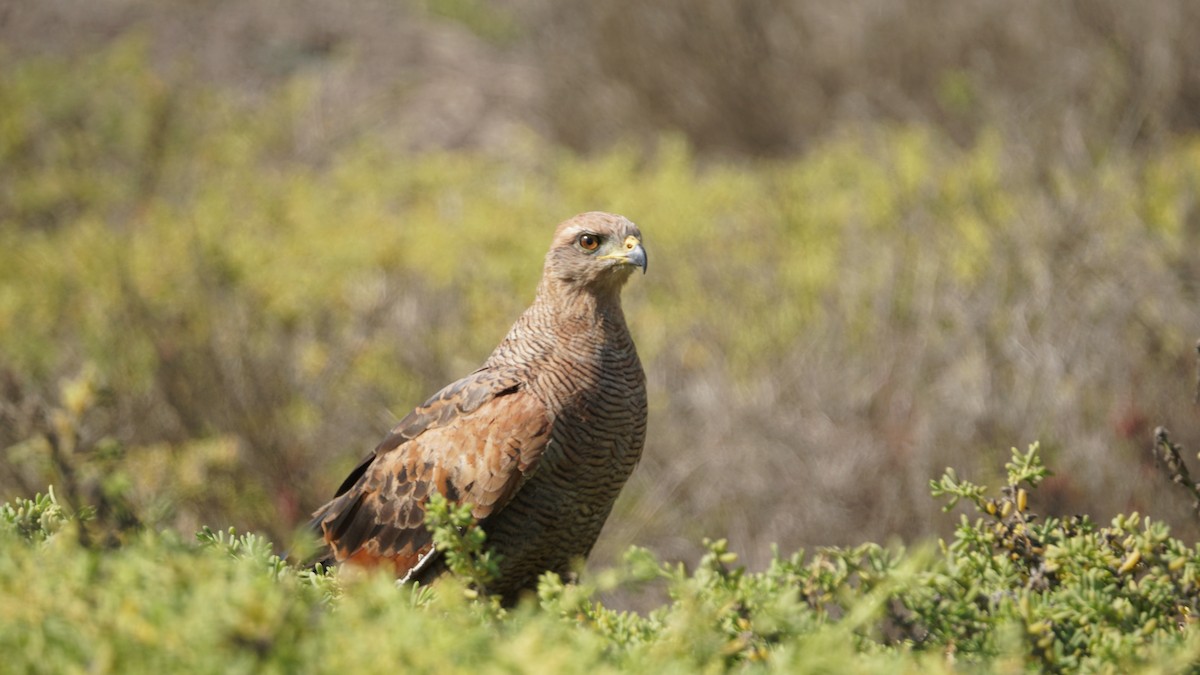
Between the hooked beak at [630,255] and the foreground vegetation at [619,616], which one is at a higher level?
the hooked beak at [630,255]

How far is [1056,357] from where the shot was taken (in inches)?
227

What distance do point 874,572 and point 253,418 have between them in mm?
3905

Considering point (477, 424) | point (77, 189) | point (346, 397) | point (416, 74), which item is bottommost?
point (477, 424)

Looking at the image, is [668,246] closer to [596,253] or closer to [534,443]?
[596,253]

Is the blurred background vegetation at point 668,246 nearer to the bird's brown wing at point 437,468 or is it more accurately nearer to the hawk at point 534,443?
the bird's brown wing at point 437,468

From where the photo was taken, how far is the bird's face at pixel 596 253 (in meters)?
4.04

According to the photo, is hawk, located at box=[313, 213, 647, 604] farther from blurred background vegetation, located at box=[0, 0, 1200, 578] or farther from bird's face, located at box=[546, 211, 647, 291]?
blurred background vegetation, located at box=[0, 0, 1200, 578]

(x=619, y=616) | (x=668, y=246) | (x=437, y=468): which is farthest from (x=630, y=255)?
(x=668, y=246)

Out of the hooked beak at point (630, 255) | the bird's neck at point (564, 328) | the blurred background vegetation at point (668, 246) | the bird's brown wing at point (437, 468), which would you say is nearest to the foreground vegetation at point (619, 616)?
the blurred background vegetation at point (668, 246)

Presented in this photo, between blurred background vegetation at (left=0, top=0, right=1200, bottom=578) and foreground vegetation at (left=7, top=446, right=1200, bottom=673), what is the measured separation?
0.73 meters

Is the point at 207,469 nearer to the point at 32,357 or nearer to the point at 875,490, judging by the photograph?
the point at 32,357

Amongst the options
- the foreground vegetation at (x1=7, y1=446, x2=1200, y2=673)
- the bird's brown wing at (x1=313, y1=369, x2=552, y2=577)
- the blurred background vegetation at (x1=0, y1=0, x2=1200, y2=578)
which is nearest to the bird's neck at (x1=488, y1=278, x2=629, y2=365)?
the bird's brown wing at (x1=313, y1=369, x2=552, y2=577)

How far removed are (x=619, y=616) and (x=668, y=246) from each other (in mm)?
6162

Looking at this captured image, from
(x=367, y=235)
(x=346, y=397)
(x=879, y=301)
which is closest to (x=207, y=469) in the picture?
(x=346, y=397)
